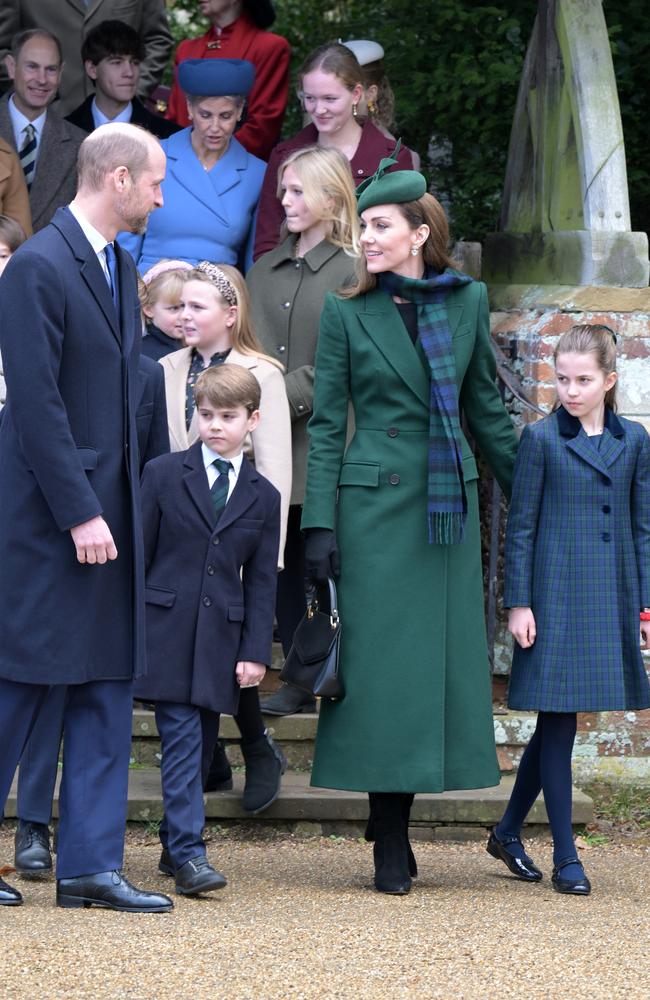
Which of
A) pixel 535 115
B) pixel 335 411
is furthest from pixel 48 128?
pixel 335 411

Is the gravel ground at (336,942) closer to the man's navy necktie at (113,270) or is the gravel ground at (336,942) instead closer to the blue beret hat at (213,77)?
the man's navy necktie at (113,270)

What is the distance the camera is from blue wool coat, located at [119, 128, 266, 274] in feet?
21.9

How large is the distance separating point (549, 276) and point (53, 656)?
114 inches

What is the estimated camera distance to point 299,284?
5.90 m

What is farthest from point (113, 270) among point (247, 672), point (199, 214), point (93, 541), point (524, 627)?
point (199, 214)

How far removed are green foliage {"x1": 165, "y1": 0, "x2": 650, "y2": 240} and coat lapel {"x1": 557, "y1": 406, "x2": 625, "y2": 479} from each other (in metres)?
2.72

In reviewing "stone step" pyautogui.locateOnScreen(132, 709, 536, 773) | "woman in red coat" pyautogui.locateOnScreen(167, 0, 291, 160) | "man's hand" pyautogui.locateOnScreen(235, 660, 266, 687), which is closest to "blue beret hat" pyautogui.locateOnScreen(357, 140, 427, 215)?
"man's hand" pyautogui.locateOnScreen(235, 660, 266, 687)

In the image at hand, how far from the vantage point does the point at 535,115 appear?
6.82m

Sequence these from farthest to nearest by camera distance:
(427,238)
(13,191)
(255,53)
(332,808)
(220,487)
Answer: (255,53) → (13,191) → (332,808) → (220,487) → (427,238)

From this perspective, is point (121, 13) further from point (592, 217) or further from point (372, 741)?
point (372, 741)

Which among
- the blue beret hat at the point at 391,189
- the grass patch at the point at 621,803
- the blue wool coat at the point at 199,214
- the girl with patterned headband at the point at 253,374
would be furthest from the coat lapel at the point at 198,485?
the grass patch at the point at 621,803

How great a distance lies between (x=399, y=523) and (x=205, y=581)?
55cm

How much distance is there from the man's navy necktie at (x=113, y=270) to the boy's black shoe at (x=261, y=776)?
163 cm

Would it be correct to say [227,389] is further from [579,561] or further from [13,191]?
[13,191]
